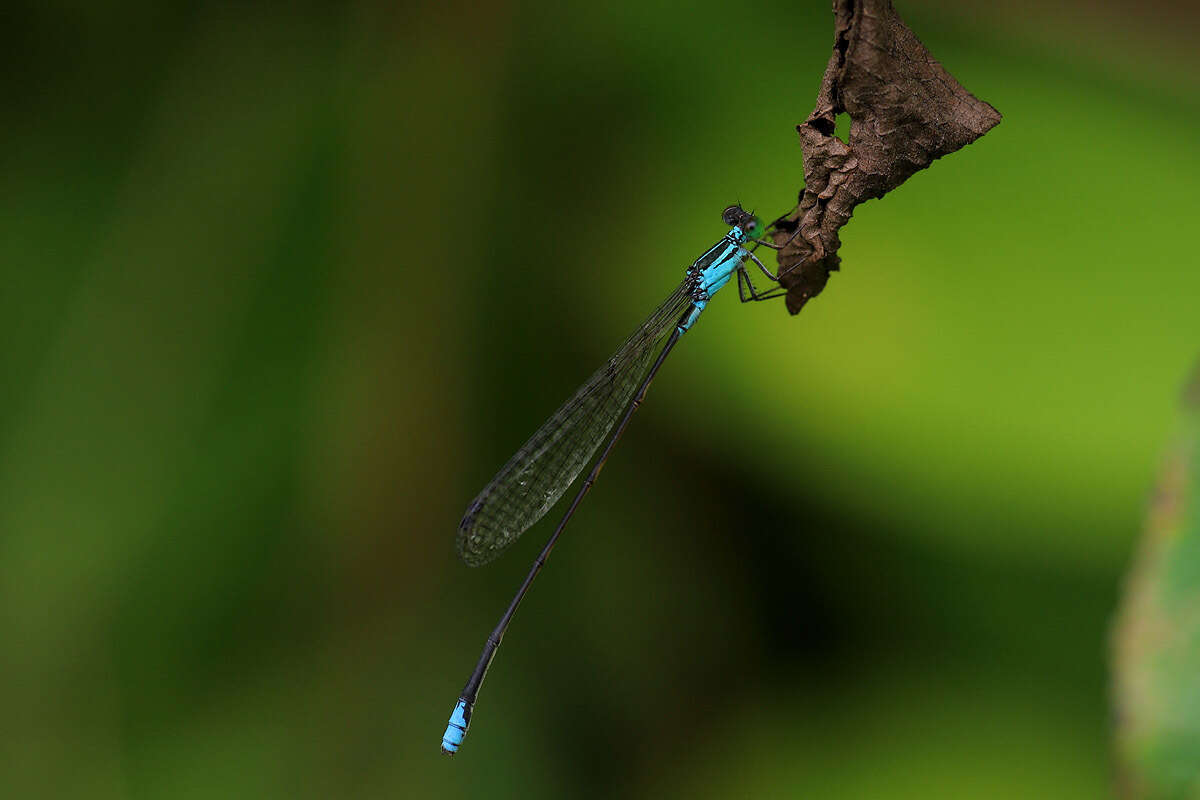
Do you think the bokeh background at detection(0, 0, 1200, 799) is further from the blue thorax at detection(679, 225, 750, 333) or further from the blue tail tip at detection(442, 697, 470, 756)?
the blue tail tip at detection(442, 697, 470, 756)

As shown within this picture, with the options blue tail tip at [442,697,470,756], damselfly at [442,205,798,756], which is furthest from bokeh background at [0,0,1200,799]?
blue tail tip at [442,697,470,756]

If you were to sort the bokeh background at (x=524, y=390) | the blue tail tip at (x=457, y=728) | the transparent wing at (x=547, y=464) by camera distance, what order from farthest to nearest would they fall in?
the transparent wing at (x=547, y=464)
the blue tail tip at (x=457, y=728)
the bokeh background at (x=524, y=390)

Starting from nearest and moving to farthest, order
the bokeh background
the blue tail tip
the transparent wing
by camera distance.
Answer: the bokeh background < the blue tail tip < the transparent wing

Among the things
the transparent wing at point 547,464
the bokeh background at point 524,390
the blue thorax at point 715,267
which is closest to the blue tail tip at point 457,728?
the bokeh background at point 524,390

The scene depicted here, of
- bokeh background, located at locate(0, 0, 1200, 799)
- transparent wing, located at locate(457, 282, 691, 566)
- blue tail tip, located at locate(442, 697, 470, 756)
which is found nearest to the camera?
bokeh background, located at locate(0, 0, 1200, 799)

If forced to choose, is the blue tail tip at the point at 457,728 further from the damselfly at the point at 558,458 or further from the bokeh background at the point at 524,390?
the bokeh background at the point at 524,390

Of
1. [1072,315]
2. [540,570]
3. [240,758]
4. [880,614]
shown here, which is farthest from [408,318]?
[1072,315]
